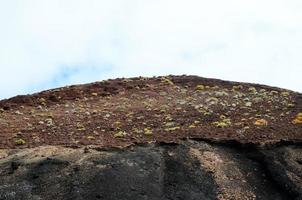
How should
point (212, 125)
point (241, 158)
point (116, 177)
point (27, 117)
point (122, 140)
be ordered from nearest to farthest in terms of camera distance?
point (116, 177) < point (241, 158) < point (122, 140) < point (212, 125) < point (27, 117)

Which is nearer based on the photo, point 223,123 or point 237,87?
point 223,123

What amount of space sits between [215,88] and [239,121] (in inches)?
250

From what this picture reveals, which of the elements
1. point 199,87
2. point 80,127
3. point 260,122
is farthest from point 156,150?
point 199,87

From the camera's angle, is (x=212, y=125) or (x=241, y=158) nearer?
(x=241, y=158)

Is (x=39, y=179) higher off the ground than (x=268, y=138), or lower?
lower

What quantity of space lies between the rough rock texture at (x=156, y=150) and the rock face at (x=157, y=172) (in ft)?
0.07

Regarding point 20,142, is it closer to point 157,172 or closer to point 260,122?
point 157,172

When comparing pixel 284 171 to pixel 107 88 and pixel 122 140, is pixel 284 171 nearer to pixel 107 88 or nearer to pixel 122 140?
pixel 122 140

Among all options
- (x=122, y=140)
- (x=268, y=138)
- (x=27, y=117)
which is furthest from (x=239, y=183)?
(x=27, y=117)

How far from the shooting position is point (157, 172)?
1541 cm

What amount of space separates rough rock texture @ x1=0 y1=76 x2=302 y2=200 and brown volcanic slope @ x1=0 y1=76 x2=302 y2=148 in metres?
0.03

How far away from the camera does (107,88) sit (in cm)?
2572

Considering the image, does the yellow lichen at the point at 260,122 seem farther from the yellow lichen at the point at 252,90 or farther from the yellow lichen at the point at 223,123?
the yellow lichen at the point at 252,90

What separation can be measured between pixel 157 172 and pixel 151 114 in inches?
221
